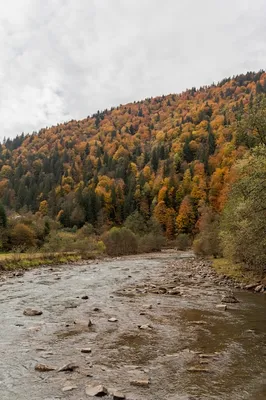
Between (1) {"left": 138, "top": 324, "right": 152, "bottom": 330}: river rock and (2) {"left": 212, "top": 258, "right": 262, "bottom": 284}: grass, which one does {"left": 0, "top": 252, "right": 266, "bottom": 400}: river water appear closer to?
(1) {"left": 138, "top": 324, "right": 152, "bottom": 330}: river rock

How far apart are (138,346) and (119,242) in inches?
3028

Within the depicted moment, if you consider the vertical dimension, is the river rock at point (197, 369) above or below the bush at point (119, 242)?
above

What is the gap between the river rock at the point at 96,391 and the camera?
28.8 feet

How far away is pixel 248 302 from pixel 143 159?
17555 centimetres

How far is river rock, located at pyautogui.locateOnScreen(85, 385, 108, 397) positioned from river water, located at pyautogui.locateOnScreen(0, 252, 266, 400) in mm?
150

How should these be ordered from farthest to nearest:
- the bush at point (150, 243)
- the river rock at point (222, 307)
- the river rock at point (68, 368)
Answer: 1. the bush at point (150, 243)
2. the river rock at point (222, 307)
3. the river rock at point (68, 368)

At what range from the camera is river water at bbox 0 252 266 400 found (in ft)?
30.7

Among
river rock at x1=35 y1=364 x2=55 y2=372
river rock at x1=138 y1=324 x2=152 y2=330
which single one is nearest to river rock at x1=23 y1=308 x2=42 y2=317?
river rock at x1=138 y1=324 x2=152 y2=330

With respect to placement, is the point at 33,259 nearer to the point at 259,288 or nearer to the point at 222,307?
the point at 259,288

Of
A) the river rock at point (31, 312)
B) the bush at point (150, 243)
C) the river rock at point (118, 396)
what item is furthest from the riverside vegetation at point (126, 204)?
the river rock at point (118, 396)

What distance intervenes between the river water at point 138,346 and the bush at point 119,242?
6271 centimetres

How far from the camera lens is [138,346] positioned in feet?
42.9

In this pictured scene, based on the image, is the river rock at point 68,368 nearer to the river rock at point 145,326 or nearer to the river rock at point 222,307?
the river rock at point 145,326

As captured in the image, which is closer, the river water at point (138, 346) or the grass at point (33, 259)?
the river water at point (138, 346)
